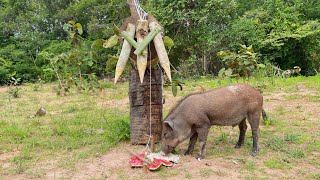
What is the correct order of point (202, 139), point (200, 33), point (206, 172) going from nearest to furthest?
point (206, 172), point (202, 139), point (200, 33)

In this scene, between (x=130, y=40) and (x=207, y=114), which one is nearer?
(x=130, y=40)

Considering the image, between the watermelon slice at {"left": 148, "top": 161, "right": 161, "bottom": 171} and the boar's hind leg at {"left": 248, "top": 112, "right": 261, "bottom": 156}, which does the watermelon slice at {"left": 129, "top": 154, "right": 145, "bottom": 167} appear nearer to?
the watermelon slice at {"left": 148, "top": 161, "right": 161, "bottom": 171}

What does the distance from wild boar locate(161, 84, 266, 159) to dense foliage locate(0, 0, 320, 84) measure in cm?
749

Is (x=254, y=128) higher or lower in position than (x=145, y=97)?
lower

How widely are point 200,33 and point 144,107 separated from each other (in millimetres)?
12061

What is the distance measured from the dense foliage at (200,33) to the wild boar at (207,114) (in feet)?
24.6

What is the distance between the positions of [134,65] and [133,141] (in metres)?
1.22

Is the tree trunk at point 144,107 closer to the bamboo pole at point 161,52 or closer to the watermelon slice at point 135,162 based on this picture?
the watermelon slice at point 135,162

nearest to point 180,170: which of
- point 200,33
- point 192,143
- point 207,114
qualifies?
point 192,143

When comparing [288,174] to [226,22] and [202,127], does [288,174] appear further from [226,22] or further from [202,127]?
[226,22]

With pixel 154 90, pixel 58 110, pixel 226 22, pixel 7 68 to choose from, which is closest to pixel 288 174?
pixel 154 90

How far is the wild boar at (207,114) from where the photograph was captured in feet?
17.2

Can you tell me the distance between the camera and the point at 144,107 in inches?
227

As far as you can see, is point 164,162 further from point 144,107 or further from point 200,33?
point 200,33
